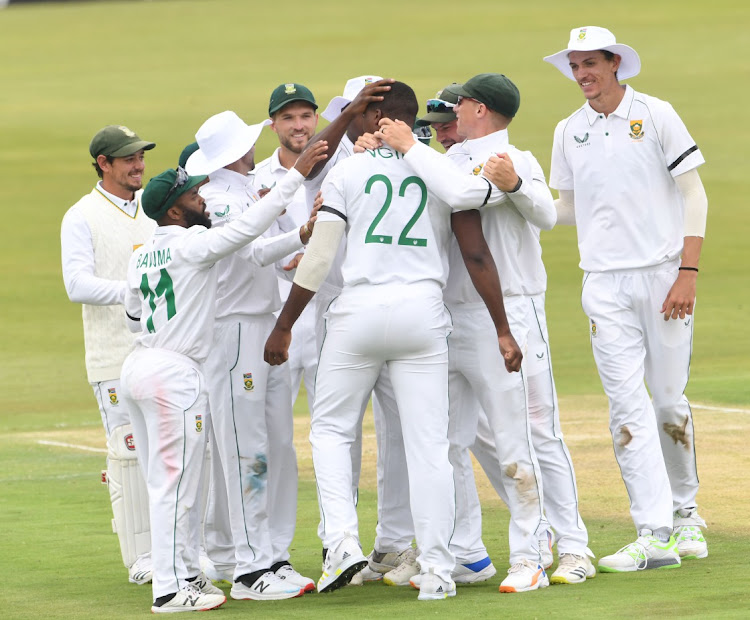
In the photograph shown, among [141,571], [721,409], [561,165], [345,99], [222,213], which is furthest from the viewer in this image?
[721,409]

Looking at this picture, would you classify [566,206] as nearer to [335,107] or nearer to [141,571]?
[335,107]

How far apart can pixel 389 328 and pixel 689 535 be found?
2.03m

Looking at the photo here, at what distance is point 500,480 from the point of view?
734 centimetres

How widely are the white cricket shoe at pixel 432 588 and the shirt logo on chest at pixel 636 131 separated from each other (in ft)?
7.83

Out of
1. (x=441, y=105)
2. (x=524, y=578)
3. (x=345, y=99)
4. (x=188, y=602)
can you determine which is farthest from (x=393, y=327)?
(x=441, y=105)

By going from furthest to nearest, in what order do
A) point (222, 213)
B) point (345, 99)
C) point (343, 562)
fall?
point (345, 99), point (222, 213), point (343, 562)

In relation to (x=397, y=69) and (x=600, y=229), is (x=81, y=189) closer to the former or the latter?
(x=397, y=69)

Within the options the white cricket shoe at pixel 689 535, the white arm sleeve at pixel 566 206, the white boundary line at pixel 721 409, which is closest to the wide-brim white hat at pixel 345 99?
the white arm sleeve at pixel 566 206

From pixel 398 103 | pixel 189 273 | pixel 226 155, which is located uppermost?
pixel 398 103

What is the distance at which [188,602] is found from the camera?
6.51 meters

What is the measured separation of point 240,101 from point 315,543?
29.9 metres

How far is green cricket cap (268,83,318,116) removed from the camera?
777 centimetres

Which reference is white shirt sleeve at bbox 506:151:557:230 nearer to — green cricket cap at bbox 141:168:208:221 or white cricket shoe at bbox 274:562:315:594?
green cricket cap at bbox 141:168:208:221

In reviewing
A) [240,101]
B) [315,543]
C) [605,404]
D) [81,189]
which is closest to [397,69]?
[240,101]
